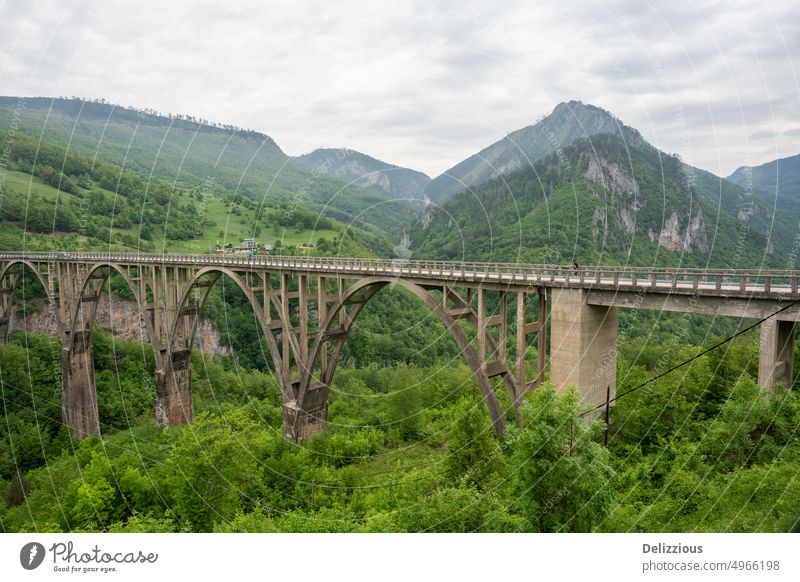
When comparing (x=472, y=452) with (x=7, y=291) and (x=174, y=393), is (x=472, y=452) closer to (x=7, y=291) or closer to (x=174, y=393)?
(x=174, y=393)

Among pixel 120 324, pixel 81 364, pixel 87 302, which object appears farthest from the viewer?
pixel 120 324

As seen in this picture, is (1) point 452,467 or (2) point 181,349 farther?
(2) point 181,349

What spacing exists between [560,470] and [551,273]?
8.66m

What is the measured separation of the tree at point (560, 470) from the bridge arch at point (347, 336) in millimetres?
7954

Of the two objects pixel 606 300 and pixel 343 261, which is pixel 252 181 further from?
pixel 606 300

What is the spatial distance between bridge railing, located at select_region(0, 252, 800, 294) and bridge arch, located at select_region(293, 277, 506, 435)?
81 centimetres

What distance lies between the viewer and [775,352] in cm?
1540

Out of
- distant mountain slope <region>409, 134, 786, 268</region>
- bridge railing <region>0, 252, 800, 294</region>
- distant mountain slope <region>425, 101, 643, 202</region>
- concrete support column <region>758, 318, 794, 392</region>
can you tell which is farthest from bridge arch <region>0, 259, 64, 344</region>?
distant mountain slope <region>425, 101, 643, 202</region>

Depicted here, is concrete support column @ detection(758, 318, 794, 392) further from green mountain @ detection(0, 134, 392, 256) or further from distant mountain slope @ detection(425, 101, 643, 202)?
distant mountain slope @ detection(425, 101, 643, 202)

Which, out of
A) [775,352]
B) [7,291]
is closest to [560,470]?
[775,352]

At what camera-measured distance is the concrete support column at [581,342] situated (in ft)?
61.8

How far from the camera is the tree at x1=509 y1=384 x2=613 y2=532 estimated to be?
43.8 ft

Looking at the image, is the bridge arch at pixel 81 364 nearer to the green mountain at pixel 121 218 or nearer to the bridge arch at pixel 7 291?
the bridge arch at pixel 7 291

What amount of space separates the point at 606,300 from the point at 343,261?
16.6 meters
